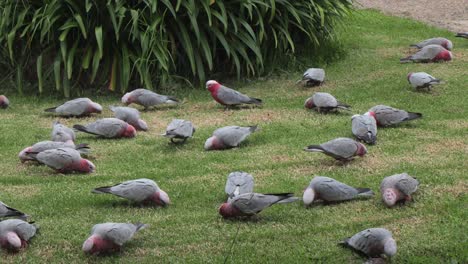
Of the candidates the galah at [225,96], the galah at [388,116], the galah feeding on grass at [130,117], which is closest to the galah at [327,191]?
the galah at [388,116]

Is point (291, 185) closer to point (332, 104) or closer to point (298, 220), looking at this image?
point (298, 220)

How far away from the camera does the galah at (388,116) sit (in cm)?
599

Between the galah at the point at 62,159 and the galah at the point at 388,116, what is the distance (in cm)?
221

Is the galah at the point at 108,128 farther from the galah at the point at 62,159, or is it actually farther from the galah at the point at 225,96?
the galah at the point at 225,96

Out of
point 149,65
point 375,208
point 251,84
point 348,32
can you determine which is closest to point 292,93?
point 251,84

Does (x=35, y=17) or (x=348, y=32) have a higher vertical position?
(x=35, y=17)

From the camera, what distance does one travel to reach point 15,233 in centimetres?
395

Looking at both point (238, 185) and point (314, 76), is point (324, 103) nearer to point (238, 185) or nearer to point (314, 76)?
point (314, 76)

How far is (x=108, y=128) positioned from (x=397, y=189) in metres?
2.41

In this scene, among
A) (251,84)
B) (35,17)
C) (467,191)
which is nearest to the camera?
(467,191)

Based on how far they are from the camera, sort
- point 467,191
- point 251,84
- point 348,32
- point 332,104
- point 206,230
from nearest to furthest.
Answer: point 206,230 → point 467,191 → point 332,104 → point 251,84 → point 348,32

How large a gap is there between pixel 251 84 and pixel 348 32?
219 cm

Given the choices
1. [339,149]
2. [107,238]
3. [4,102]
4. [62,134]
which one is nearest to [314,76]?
[339,149]

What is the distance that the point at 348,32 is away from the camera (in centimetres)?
935
